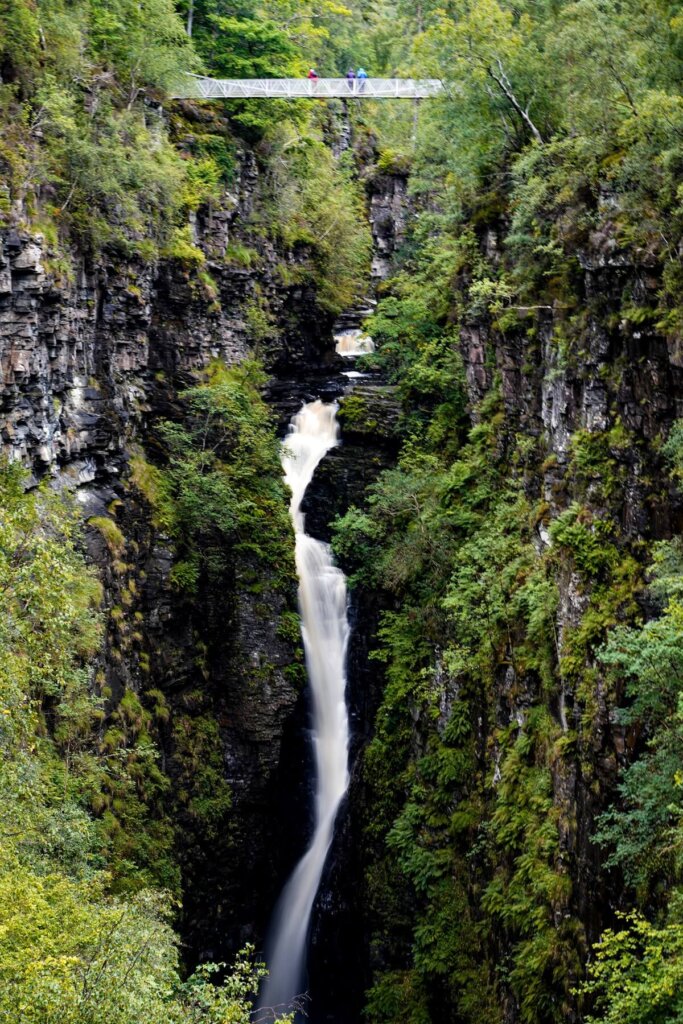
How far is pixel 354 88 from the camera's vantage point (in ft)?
116

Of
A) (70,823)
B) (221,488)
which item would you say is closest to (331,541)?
(221,488)

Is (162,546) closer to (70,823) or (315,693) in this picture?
(315,693)

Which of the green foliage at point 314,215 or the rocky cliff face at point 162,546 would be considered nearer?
the rocky cliff face at point 162,546

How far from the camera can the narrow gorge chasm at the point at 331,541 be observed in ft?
47.1

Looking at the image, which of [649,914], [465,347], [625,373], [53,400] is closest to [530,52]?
[465,347]

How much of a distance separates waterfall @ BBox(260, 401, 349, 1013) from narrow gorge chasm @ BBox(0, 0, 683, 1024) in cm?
11

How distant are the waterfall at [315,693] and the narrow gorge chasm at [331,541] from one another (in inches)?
4.2

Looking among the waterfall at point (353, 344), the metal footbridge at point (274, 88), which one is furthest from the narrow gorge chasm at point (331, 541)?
the waterfall at point (353, 344)

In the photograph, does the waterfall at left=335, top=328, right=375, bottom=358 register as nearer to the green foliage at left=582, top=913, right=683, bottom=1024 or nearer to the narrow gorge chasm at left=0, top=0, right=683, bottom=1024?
the narrow gorge chasm at left=0, top=0, right=683, bottom=1024

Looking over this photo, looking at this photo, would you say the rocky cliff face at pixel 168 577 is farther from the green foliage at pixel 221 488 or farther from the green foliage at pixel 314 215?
the green foliage at pixel 314 215

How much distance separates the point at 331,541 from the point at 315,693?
16.0 ft

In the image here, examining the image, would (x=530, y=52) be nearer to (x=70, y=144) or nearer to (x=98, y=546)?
(x=70, y=144)

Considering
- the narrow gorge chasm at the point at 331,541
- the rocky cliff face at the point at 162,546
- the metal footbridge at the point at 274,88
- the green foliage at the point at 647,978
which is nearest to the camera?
the green foliage at the point at 647,978

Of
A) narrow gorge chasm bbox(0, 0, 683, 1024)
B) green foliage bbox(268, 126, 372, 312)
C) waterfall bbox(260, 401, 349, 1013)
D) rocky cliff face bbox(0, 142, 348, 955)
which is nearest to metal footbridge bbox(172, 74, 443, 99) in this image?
narrow gorge chasm bbox(0, 0, 683, 1024)
